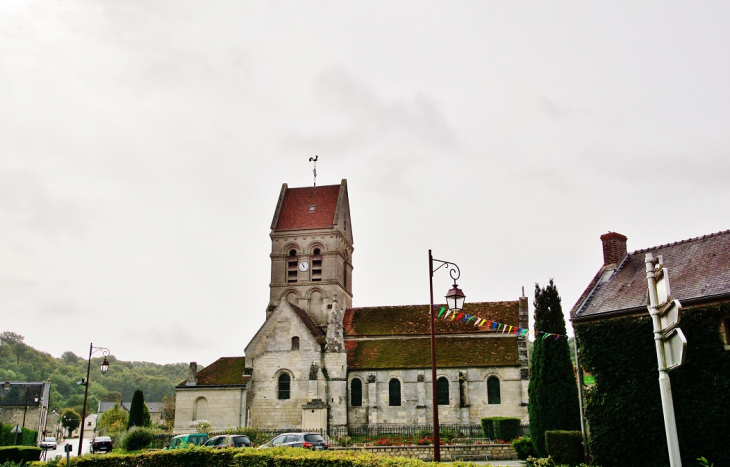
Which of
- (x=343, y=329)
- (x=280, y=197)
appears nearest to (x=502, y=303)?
(x=343, y=329)

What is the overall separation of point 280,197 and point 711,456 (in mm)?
Answer: 37954

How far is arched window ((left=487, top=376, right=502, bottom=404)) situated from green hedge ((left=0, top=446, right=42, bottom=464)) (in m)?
24.3

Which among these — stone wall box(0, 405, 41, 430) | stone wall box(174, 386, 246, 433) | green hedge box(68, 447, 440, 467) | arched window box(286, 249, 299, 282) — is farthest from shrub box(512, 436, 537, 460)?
stone wall box(0, 405, 41, 430)

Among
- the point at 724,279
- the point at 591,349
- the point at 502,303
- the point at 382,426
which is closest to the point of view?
the point at 724,279

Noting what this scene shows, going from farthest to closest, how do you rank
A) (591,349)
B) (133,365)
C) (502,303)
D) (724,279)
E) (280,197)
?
(133,365)
(280,197)
(502,303)
(591,349)
(724,279)

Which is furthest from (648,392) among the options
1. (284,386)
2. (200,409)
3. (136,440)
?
(200,409)

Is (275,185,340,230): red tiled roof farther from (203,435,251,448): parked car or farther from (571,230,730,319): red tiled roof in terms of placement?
(571,230,730,319): red tiled roof

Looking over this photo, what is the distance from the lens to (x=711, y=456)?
717 inches

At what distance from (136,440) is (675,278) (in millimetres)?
29329

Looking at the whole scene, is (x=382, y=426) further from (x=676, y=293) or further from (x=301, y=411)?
(x=676, y=293)

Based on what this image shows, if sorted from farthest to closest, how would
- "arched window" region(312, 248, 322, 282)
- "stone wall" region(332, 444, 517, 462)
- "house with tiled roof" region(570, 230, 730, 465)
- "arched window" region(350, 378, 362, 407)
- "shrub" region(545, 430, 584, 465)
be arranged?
"arched window" region(312, 248, 322, 282), "arched window" region(350, 378, 362, 407), "stone wall" region(332, 444, 517, 462), "shrub" region(545, 430, 584, 465), "house with tiled roof" region(570, 230, 730, 465)

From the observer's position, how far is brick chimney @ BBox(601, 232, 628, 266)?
25.8 m

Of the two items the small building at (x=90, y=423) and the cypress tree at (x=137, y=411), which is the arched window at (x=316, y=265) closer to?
the cypress tree at (x=137, y=411)

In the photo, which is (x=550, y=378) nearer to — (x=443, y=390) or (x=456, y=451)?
(x=456, y=451)
